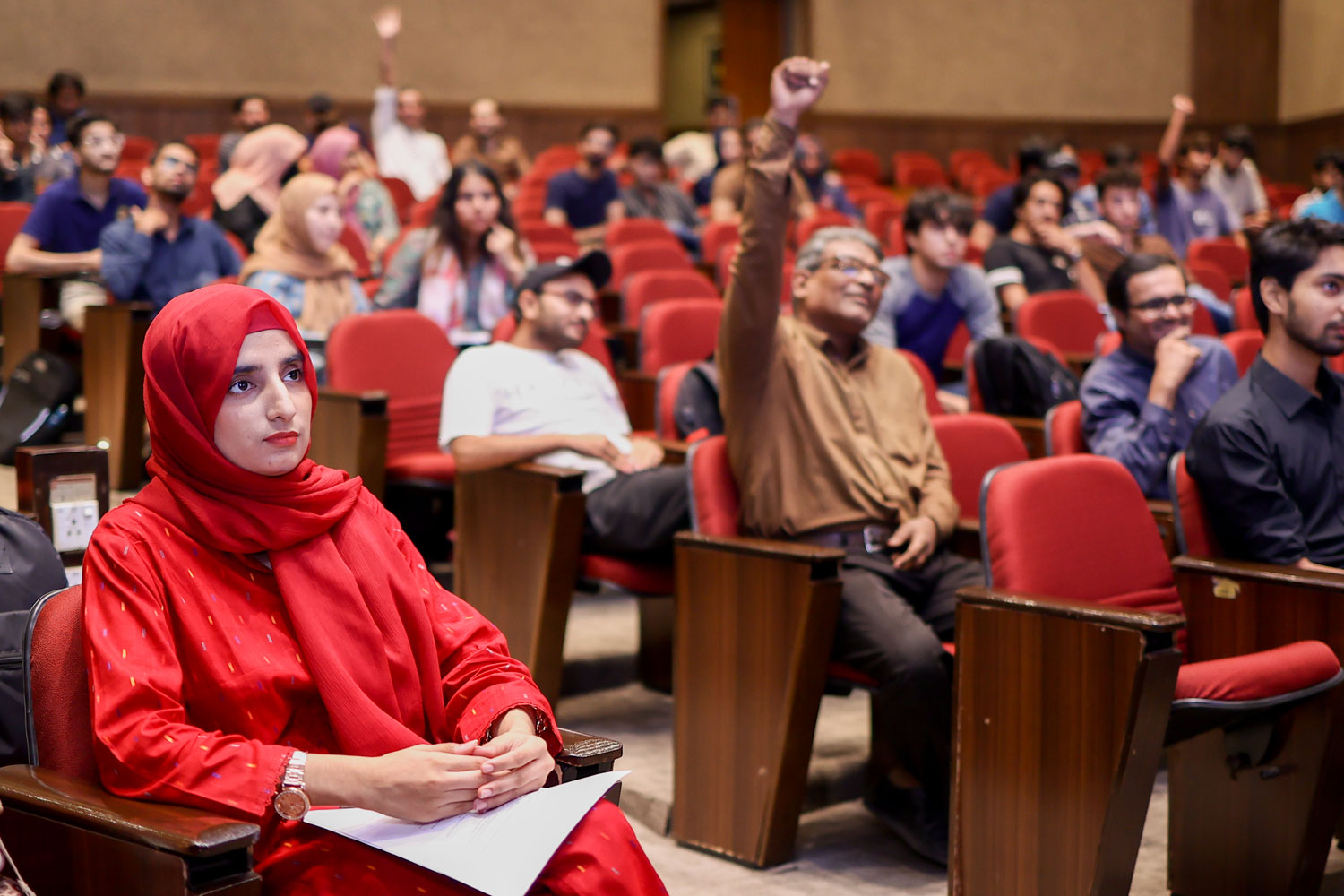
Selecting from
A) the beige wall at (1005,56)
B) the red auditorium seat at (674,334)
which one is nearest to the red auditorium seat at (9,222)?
the red auditorium seat at (674,334)

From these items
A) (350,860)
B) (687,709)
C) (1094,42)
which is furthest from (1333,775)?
(1094,42)

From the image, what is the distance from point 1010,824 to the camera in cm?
206

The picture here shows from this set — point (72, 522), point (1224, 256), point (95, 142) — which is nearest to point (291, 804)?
point (72, 522)

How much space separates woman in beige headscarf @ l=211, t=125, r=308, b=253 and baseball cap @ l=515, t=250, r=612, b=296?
2378 millimetres

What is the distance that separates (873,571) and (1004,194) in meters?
4.12

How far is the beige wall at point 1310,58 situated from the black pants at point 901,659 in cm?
1032

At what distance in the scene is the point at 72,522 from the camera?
7.16 ft

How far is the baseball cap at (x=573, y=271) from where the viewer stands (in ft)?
10.2

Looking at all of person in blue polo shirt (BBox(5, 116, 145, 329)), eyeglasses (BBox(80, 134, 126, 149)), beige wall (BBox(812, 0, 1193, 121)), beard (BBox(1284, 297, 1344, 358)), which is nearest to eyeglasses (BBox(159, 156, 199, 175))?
person in blue polo shirt (BBox(5, 116, 145, 329))

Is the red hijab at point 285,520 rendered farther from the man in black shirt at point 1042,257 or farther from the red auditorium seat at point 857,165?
the red auditorium seat at point 857,165

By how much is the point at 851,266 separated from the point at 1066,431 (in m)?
0.63

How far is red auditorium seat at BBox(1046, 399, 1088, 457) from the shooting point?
2982 mm

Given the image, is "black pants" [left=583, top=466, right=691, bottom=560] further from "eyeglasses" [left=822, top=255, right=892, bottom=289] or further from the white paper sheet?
the white paper sheet

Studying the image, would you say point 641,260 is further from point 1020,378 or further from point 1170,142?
point 1170,142
